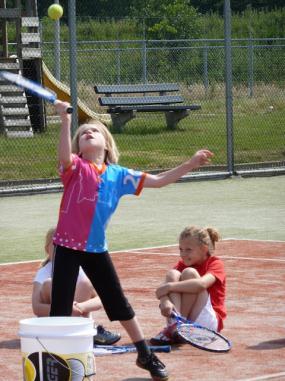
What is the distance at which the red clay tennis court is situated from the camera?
6895 mm

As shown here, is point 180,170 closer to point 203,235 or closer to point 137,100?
point 203,235

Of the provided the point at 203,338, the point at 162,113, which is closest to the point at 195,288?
the point at 203,338

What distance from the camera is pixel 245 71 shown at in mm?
27000

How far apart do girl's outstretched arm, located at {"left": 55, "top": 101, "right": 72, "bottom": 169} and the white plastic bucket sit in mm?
993

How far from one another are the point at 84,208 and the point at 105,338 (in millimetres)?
1347

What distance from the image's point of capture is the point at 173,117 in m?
22.9

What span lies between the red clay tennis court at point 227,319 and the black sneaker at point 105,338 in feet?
0.40

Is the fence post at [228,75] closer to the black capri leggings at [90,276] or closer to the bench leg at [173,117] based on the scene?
the bench leg at [173,117]

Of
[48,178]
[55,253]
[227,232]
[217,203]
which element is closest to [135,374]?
[55,253]

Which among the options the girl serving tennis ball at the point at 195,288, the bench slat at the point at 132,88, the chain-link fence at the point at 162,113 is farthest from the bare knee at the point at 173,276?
the bench slat at the point at 132,88

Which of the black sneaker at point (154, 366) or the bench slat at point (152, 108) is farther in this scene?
the bench slat at point (152, 108)

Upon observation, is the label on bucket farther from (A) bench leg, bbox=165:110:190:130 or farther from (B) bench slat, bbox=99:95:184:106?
(B) bench slat, bbox=99:95:184:106

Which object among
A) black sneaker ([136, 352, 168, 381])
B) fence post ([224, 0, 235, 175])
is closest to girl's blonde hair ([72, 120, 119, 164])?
black sneaker ([136, 352, 168, 381])

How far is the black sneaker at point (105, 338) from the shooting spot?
762 centimetres
